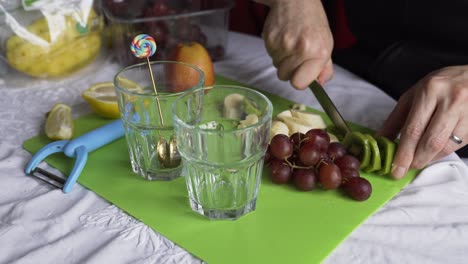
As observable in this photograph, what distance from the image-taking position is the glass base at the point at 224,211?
703 mm

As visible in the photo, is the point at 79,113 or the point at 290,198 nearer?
the point at 290,198

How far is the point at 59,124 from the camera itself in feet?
2.99

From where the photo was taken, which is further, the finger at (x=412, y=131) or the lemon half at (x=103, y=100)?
the lemon half at (x=103, y=100)

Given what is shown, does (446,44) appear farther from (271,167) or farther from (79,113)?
(79,113)

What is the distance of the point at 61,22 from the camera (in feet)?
3.61

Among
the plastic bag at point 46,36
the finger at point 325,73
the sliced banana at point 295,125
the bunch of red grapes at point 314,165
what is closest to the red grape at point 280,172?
Answer: the bunch of red grapes at point 314,165

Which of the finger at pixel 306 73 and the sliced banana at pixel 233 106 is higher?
the sliced banana at pixel 233 106

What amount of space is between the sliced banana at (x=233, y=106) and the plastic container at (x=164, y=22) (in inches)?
15.9

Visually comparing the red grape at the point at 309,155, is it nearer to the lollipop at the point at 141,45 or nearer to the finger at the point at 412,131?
the finger at the point at 412,131

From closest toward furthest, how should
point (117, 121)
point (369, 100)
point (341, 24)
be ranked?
point (117, 121) → point (369, 100) → point (341, 24)

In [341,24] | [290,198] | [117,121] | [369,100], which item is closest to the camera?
[290,198]

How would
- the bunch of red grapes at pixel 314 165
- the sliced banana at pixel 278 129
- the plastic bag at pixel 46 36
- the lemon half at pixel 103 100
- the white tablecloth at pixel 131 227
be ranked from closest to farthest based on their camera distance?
the white tablecloth at pixel 131 227 → the bunch of red grapes at pixel 314 165 → the sliced banana at pixel 278 129 → the lemon half at pixel 103 100 → the plastic bag at pixel 46 36

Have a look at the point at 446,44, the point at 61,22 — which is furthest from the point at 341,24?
the point at 61,22

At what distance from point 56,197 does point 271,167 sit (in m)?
0.31
